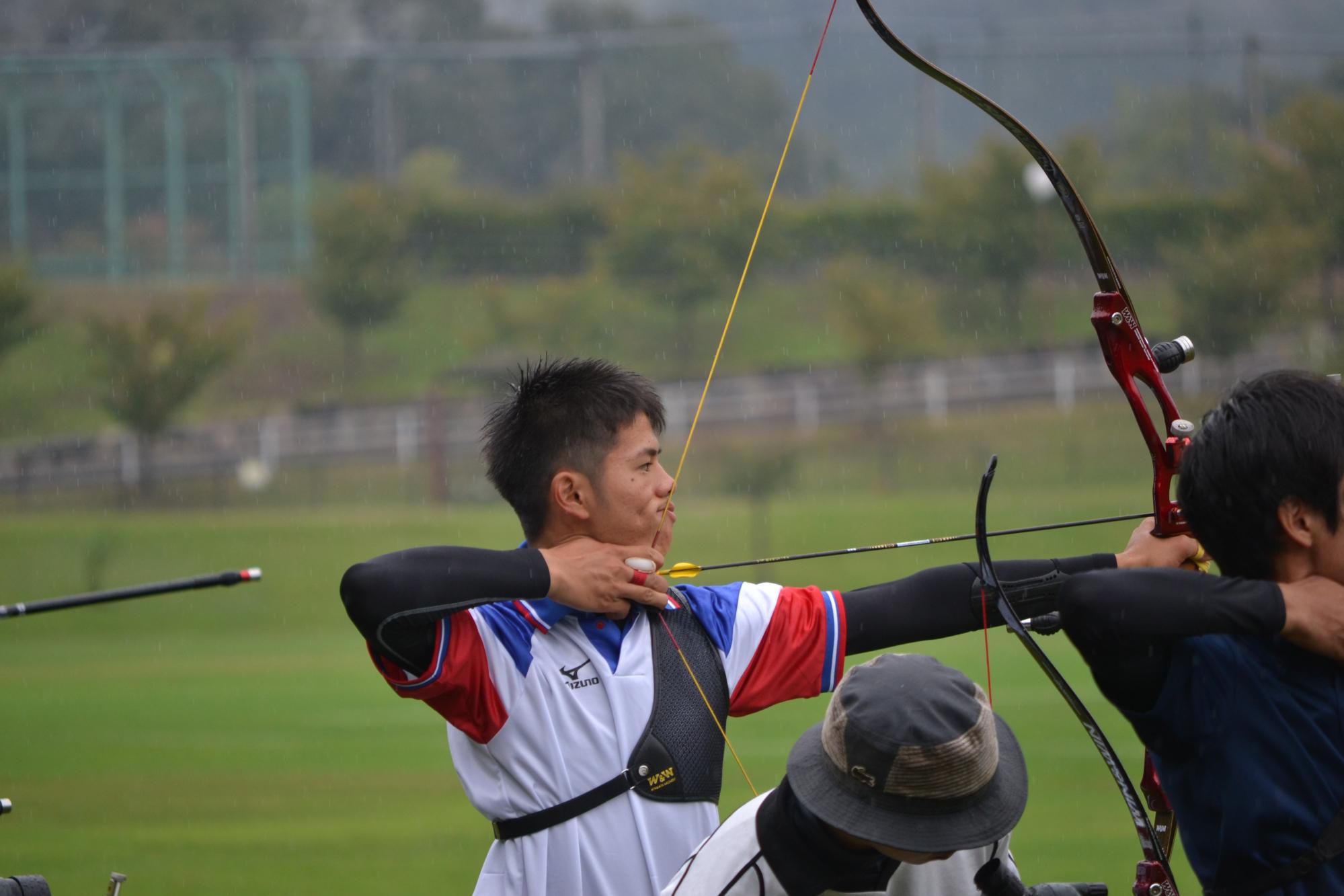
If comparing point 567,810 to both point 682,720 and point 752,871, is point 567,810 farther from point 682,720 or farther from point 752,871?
point 752,871

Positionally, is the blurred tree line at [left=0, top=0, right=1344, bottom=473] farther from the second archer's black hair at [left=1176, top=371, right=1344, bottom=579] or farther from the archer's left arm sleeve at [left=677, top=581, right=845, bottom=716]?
the second archer's black hair at [left=1176, top=371, right=1344, bottom=579]

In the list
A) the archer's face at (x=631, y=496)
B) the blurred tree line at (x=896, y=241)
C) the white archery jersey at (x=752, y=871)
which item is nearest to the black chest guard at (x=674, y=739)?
the archer's face at (x=631, y=496)

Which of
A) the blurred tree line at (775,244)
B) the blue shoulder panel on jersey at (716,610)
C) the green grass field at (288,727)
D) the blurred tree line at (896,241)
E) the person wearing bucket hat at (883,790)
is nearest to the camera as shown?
the person wearing bucket hat at (883,790)

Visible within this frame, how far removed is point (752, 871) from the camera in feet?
4.88

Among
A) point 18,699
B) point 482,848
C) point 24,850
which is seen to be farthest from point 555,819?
point 18,699

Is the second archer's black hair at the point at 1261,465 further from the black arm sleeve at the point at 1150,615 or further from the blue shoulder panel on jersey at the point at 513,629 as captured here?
the blue shoulder panel on jersey at the point at 513,629

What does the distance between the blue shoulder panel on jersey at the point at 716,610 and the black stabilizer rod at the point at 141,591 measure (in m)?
0.71

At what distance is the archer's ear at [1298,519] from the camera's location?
161 centimetres

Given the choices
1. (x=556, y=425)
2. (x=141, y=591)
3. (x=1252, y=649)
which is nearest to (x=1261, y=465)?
(x=1252, y=649)

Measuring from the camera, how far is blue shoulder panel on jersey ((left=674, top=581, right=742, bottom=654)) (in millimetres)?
2318

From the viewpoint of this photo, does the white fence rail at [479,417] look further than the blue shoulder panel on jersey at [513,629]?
Yes

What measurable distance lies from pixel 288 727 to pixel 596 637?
7534 millimetres

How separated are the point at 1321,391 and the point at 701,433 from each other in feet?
75.3

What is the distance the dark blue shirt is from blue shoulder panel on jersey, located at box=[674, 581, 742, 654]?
786 millimetres
